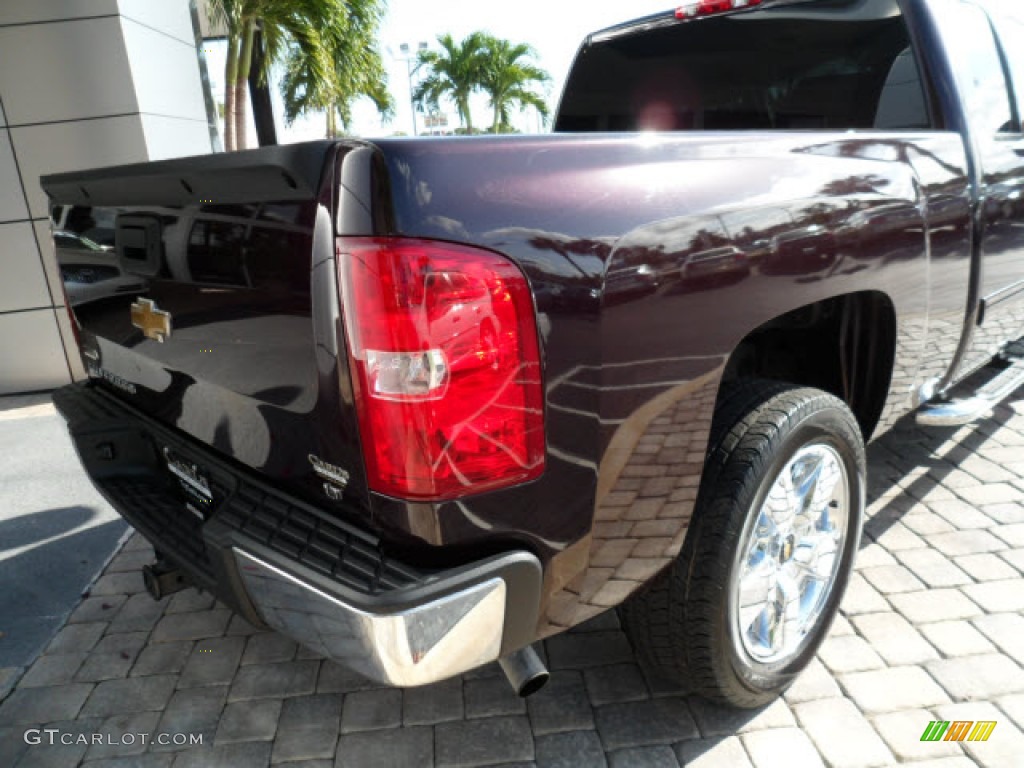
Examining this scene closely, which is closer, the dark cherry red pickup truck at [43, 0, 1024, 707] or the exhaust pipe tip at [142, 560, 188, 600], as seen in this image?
the dark cherry red pickup truck at [43, 0, 1024, 707]

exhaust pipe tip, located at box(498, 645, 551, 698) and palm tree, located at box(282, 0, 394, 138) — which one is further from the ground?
palm tree, located at box(282, 0, 394, 138)

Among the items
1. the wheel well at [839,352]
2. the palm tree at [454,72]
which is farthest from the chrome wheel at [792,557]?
the palm tree at [454,72]

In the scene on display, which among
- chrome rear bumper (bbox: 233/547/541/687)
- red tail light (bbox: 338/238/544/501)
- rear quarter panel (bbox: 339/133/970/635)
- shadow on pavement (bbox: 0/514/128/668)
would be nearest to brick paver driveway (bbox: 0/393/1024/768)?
shadow on pavement (bbox: 0/514/128/668)

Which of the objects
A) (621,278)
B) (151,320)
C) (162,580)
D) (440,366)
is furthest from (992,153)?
(162,580)

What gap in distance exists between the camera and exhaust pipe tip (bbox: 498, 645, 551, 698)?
169cm

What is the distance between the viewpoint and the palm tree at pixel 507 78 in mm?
32469

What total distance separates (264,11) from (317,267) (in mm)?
8098

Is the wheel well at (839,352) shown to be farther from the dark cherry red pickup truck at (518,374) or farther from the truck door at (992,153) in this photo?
the truck door at (992,153)

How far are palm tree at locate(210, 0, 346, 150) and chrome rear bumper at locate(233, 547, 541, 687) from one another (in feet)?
26.8

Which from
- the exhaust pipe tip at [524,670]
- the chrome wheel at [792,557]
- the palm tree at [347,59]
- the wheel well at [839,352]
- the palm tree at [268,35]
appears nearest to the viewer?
the exhaust pipe tip at [524,670]

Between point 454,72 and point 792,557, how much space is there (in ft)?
109

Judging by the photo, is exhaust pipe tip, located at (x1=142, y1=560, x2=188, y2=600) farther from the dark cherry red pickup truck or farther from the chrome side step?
the chrome side step

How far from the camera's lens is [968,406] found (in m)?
2.88

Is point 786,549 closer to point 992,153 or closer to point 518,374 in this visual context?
point 518,374
